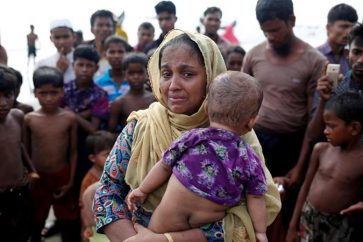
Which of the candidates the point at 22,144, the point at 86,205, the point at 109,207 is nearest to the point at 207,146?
the point at 109,207

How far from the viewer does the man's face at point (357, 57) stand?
3045 mm

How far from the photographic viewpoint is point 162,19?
589 centimetres

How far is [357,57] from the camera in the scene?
309 cm

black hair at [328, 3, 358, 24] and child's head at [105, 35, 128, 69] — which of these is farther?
child's head at [105, 35, 128, 69]

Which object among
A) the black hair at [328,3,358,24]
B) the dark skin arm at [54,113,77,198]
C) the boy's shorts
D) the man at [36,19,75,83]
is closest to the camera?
the boy's shorts

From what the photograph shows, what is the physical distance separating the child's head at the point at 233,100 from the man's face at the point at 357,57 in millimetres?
1511

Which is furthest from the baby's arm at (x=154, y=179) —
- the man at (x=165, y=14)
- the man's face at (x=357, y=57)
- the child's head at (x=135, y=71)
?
the man at (x=165, y=14)

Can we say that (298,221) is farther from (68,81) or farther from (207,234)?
(68,81)

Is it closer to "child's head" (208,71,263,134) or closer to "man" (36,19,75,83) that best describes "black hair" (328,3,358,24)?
"man" (36,19,75,83)

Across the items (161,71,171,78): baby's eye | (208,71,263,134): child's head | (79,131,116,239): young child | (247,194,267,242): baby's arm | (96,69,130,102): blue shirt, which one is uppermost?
(161,71,171,78): baby's eye

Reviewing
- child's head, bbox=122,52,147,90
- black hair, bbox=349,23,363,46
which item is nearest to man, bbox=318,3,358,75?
black hair, bbox=349,23,363,46

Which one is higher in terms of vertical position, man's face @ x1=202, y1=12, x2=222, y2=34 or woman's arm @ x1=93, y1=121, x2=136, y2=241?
man's face @ x1=202, y1=12, x2=222, y2=34

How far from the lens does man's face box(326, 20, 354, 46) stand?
4488 mm

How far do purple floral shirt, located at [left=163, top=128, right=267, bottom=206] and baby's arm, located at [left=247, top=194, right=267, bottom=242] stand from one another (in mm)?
35
